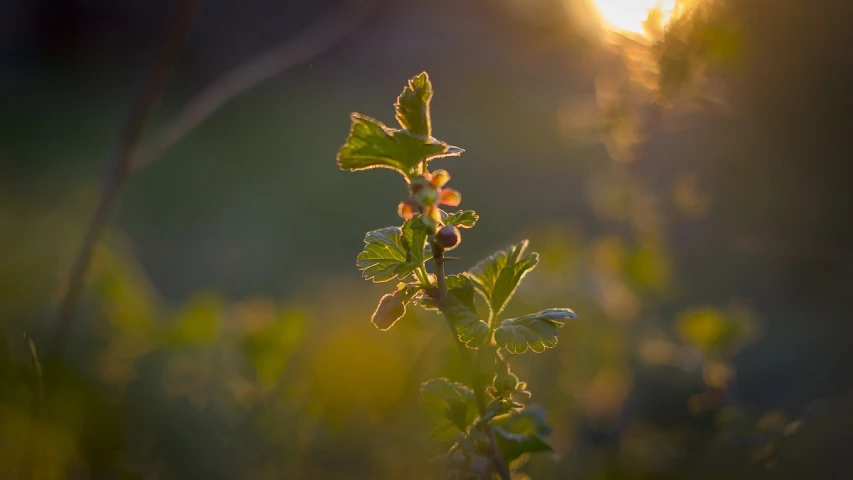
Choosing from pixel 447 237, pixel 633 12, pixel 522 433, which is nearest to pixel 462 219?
pixel 447 237

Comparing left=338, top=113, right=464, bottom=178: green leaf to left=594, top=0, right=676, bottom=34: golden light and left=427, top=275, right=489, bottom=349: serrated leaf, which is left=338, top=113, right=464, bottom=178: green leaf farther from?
left=594, top=0, right=676, bottom=34: golden light

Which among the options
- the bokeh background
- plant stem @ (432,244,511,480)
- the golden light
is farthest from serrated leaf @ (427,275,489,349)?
the golden light

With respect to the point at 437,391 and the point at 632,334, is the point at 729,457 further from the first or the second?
the point at 632,334

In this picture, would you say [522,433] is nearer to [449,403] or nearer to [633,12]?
[449,403]

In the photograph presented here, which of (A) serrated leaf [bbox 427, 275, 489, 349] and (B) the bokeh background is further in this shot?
(B) the bokeh background

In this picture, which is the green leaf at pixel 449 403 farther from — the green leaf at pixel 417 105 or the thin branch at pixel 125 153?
the thin branch at pixel 125 153

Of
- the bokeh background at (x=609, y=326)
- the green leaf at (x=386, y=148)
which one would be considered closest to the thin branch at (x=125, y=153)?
the bokeh background at (x=609, y=326)
